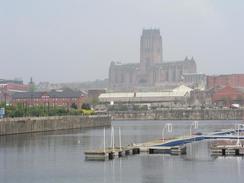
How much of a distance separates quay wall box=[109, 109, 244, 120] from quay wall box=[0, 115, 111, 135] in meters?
44.0

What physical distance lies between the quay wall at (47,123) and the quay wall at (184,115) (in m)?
44.0

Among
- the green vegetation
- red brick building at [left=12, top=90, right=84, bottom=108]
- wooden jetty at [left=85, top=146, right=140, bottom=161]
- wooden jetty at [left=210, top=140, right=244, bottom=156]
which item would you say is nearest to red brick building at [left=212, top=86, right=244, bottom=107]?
red brick building at [left=12, top=90, right=84, bottom=108]

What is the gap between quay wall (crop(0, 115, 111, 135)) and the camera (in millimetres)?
78775

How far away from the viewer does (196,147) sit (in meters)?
55.4

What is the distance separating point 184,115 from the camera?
547ft

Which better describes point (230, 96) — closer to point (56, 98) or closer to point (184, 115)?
point (184, 115)

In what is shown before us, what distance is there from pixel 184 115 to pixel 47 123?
77.7 metres

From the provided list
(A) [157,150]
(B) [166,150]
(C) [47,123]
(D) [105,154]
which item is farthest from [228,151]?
(C) [47,123]

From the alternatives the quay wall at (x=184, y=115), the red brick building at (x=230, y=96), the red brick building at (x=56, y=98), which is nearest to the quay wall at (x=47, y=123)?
the red brick building at (x=56, y=98)

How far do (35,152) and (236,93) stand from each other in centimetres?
13711

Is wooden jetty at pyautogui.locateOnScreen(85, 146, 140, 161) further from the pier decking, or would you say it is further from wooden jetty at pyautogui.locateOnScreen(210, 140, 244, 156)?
wooden jetty at pyautogui.locateOnScreen(210, 140, 244, 156)

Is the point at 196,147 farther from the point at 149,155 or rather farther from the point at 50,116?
the point at 50,116

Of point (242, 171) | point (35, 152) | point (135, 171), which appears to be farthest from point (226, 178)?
point (35, 152)

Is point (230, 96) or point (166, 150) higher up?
point (230, 96)
